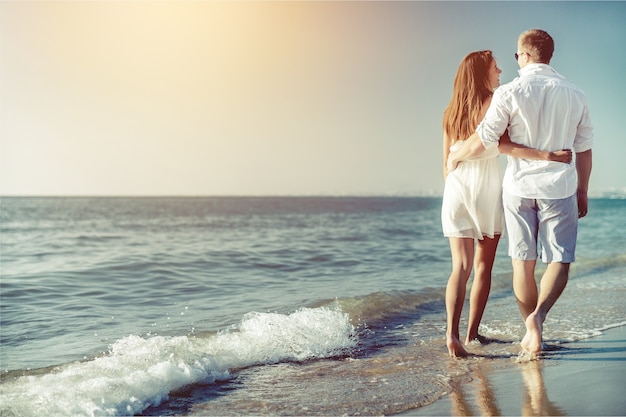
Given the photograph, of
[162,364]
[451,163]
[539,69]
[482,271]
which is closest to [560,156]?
[539,69]

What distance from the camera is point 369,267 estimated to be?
11805 millimetres

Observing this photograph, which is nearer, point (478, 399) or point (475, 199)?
point (478, 399)

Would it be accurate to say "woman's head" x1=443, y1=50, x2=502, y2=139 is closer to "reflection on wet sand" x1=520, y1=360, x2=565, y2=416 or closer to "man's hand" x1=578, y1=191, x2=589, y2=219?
"man's hand" x1=578, y1=191, x2=589, y2=219

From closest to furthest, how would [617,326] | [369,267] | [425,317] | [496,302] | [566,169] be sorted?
[566,169] → [617,326] → [425,317] → [496,302] → [369,267]

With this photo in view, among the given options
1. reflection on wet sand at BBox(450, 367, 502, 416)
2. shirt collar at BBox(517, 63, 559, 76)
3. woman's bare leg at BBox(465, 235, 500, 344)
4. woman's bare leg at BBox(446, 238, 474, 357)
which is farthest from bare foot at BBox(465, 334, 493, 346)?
shirt collar at BBox(517, 63, 559, 76)

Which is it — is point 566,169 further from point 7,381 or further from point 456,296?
point 7,381

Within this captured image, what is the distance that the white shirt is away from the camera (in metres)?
3.89

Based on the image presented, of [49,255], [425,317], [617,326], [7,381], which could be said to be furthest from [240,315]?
[49,255]

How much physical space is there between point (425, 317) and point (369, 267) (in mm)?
4984

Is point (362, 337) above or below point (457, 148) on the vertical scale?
below

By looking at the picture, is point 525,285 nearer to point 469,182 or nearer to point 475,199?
point 475,199

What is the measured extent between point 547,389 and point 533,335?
66 centimetres

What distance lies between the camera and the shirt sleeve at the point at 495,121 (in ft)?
12.9

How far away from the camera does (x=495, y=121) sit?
3965mm
